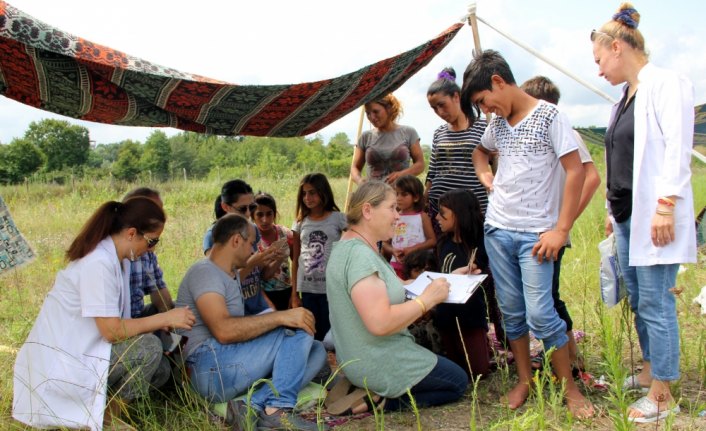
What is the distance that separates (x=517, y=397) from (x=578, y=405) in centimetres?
31

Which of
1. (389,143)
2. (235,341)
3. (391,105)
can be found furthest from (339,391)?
(391,105)

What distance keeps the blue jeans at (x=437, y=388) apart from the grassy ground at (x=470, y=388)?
55 millimetres

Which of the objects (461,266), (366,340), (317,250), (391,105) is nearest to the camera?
(366,340)

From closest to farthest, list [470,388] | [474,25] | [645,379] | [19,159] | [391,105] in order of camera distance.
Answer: [645,379]
[470,388]
[474,25]
[391,105]
[19,159]

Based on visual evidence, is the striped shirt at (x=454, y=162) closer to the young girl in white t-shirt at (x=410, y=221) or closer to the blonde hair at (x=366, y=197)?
the young girl in white t-shirt at (x=410, y=221)

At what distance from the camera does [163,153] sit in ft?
92.7

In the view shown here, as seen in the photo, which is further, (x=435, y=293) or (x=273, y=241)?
(x=273, y=241)

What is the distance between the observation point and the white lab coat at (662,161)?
248 centimetres

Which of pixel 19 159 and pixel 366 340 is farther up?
pixel 19 159

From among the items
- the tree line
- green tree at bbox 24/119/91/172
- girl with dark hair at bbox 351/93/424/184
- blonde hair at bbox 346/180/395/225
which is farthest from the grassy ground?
green tree at bbox 24/119/91/172

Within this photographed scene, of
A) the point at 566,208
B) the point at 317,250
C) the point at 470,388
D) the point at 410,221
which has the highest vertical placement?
the point at 566,208

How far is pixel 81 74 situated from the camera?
3023 millimetres

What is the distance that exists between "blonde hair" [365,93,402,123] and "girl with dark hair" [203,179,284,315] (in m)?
1.18

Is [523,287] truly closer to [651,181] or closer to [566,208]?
[566,208]
